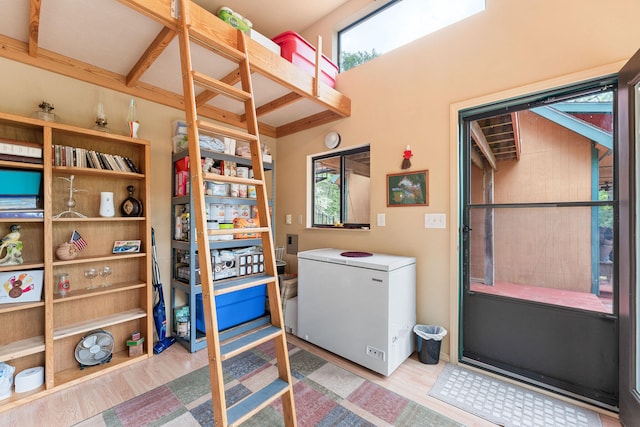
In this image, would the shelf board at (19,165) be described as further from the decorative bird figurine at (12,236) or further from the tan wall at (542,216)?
the tan wall at (542,216)

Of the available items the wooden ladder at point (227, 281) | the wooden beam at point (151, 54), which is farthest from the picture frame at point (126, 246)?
the wooden beam at point (151, 54)

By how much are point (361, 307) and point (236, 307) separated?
138cm

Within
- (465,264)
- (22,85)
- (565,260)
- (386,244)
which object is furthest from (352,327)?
(22,85)

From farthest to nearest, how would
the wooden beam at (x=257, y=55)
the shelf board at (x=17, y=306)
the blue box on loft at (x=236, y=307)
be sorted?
the blue box on loft at (x=236, y=307) → the shelf board at (x=17, y=306) → the wooden beam at (x=257, y=55)

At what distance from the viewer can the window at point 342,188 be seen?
9.78 ft

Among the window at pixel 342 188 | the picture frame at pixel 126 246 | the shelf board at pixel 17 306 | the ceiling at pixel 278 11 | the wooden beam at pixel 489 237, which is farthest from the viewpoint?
the window at pixel 342 188

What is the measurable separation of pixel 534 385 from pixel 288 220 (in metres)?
2.79

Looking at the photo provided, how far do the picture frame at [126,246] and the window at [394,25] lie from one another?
2862 millimetres

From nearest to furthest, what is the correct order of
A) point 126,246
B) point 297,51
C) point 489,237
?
point 489,237, point 126,246, point 297,51

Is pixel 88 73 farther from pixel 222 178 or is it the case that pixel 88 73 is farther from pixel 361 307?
pixel 361 307

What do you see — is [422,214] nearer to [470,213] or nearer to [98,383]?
[470,213]

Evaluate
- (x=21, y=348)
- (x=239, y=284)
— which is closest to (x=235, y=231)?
(x=239, y=284)

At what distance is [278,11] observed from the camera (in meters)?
3.04

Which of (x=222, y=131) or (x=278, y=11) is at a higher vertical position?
(x=278, y=11)
